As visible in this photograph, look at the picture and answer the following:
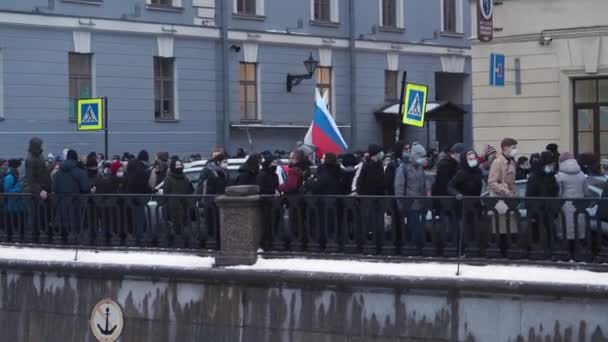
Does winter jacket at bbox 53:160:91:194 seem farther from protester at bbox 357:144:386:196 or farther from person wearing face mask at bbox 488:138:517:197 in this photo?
person wearing face mask at bbox 488:138:517:197

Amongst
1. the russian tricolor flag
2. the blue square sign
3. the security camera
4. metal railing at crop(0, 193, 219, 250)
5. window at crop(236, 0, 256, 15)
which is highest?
window at crop(236, 0, 256, 15)

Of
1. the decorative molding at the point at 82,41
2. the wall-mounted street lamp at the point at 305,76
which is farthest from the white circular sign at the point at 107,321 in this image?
the wall-mounted street lamp at the point at 305,76

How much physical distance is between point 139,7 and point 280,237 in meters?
19.8

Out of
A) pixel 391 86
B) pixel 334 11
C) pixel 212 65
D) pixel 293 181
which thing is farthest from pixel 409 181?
pixel 391 86

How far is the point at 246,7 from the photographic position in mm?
36125

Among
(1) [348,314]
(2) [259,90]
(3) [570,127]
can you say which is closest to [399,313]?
(1) [348,314]

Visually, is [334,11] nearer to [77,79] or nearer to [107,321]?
[77,79]

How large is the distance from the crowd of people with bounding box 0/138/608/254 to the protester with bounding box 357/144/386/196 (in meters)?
0.01

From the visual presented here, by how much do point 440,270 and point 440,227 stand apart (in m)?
0.53

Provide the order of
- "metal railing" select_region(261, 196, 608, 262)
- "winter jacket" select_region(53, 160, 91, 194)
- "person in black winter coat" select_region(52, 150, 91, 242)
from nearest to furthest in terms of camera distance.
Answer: "metal railing" select_region(261, 196, 608, 262)
"person in black winter coat" select_region(52, 150, 91, 242)
"winter jacket" select_region(53, 160, 91, 194)

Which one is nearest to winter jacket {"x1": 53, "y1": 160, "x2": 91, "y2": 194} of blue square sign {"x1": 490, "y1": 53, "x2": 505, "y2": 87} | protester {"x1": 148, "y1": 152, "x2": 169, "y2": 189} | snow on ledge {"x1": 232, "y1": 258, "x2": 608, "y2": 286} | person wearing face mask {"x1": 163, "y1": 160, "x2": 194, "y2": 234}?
person wearing face mask {"x1": 163, "y1": 160, "x2": 194, "y2": 234}

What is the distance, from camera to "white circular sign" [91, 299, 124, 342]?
595 inches

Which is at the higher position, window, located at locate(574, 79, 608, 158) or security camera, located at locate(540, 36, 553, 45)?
security camera, located at locate(540, 36, 553, 45)

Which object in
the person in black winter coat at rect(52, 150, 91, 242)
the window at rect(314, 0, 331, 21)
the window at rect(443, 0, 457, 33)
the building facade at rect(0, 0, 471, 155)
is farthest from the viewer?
the window at rect(443, 0, 457, 33)
